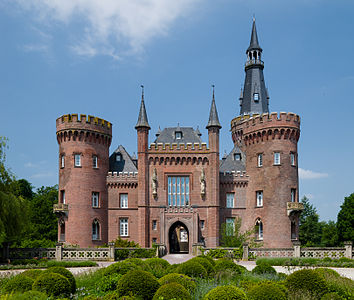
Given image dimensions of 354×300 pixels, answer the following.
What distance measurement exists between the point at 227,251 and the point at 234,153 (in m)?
16.3

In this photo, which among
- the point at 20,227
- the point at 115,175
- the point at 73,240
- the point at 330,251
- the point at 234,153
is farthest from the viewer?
the point at 234,153

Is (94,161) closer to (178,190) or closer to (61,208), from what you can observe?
(61,208)

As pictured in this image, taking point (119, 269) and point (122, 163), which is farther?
point (122, 163)

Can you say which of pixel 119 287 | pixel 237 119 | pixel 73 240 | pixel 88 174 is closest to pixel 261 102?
pixel 237 119

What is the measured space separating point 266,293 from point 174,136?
121 feet

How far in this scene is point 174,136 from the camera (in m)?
48.4

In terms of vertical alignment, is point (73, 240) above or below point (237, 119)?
below

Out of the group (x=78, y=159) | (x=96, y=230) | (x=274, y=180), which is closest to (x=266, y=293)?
(x=274, y=180)

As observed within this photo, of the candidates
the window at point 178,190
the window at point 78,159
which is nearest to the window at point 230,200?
the window at point 178,190

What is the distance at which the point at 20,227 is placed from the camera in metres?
31.5

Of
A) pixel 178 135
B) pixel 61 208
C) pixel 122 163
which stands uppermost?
pixel 178 135

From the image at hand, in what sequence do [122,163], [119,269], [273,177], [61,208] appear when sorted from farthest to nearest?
[122,163] < [273,177] < [61,208] < [119,269]

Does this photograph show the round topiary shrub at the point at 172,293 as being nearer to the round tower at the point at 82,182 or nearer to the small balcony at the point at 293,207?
the round tower at the point at 82,182

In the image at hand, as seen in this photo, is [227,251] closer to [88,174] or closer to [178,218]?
[178,218]
